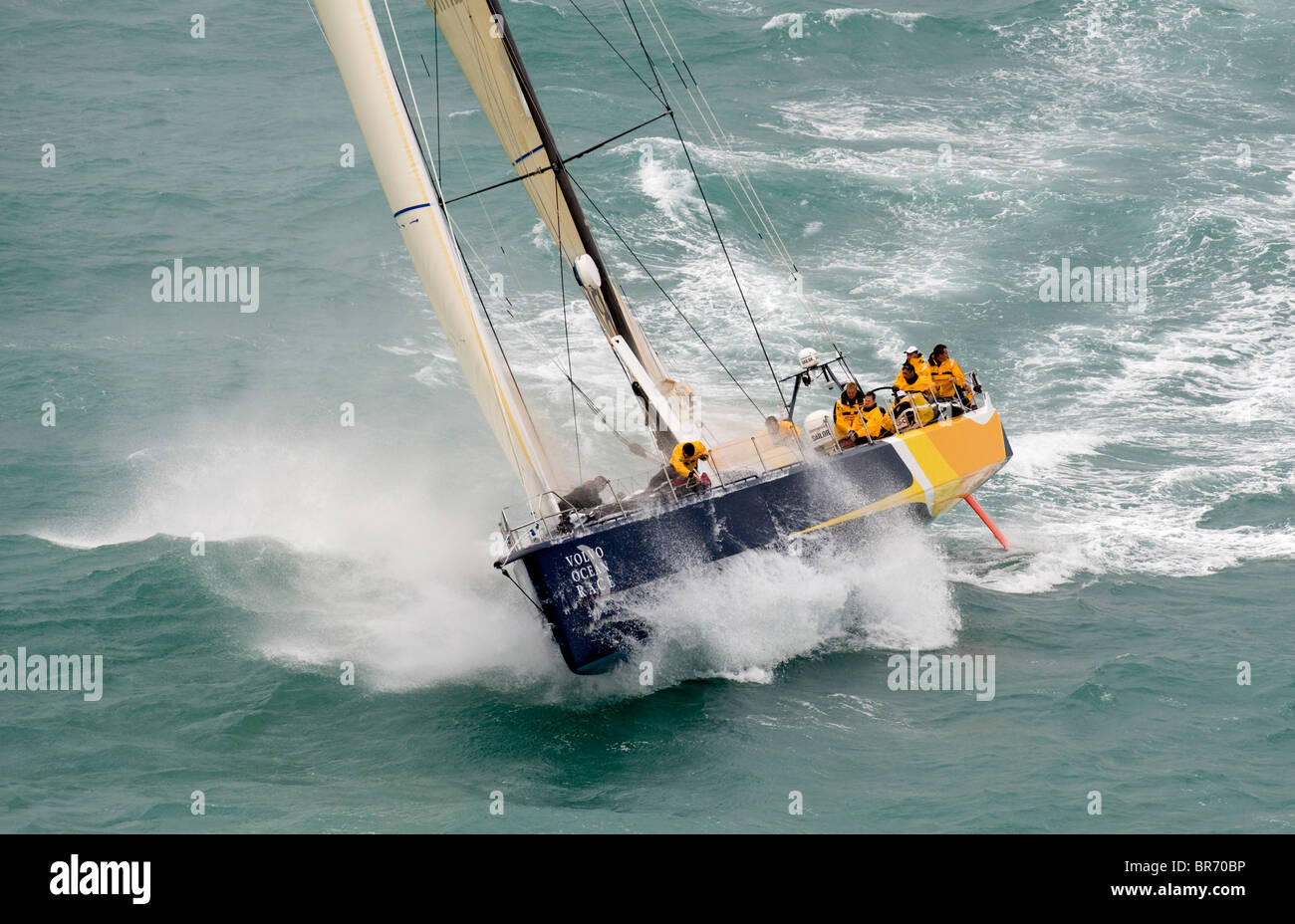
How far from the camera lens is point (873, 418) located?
1441 centimetres

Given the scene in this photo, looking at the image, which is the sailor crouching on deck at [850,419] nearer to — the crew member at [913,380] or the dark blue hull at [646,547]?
the crew member at [913,380]

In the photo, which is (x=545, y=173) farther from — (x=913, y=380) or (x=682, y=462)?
(x=913, y=380)

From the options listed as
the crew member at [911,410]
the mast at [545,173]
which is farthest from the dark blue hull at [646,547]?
the mast at [545,173]

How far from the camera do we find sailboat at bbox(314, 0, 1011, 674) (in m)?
12.5

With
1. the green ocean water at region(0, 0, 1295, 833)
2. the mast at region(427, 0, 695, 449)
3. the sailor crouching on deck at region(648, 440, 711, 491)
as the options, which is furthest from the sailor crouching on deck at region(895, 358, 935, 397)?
the sailor crouching on deck at region(648, 440, 711, 491)

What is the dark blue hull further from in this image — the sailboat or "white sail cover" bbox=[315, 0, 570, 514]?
"white sail cover" bbox=[315, 0, 570, 514]

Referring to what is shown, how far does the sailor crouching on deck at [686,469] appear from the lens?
43.3 ft

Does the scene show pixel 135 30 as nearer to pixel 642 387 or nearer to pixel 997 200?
pixel 997 200

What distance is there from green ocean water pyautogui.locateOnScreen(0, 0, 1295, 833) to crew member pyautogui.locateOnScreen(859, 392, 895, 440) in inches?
48.8

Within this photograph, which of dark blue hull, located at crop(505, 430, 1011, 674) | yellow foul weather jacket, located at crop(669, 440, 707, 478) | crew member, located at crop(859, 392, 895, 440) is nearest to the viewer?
dark blue hull, located at crop(505, 430, 1011, 674)

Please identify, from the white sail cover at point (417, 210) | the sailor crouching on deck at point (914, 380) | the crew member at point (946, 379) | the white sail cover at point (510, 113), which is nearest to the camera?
the white sail cover at point (417, 210)

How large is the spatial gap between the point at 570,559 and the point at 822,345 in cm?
1064

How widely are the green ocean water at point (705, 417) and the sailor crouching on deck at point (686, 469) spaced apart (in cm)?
87
